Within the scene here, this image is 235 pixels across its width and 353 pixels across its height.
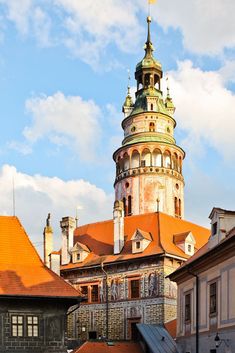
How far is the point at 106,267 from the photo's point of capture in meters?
37.7

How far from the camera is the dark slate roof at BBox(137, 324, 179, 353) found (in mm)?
24203

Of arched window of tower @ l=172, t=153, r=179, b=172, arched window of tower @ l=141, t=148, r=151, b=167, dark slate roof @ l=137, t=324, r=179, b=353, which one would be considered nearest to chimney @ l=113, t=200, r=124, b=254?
arched window of tower @ l=141, t=148, r=151, b=167

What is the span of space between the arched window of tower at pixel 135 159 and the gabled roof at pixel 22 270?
19.7m

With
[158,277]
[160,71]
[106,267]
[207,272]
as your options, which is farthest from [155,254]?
[160,71]

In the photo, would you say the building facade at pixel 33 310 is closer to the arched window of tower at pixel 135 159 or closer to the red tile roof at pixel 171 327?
the red tile roof at pixel 171 327

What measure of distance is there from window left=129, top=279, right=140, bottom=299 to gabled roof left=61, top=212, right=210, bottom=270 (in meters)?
1.36

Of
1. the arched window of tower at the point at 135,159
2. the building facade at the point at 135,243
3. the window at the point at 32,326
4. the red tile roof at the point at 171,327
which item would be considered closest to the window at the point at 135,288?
the building facade at the point at 135,243

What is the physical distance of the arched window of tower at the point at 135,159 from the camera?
47.3 metres

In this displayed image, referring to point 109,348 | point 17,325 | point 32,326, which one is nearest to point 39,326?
point 32,326

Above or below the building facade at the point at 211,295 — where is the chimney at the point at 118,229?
above

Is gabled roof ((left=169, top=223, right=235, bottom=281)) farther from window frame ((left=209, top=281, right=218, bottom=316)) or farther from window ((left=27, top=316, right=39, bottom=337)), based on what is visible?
window ((left=27, top=316, right=39, bottom=337))

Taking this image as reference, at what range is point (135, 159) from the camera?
4750 cm

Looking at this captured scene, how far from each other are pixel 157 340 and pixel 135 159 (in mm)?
23976

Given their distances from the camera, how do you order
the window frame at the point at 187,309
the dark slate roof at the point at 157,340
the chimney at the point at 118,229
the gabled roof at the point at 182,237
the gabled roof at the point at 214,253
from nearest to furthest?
the gabled roof at the point at 214,253, the window frame at the point at 187,309, the dark slate roof at the point at 157,340, the gabled roof at the point at 182,237, the chimney at the point at 118,229
